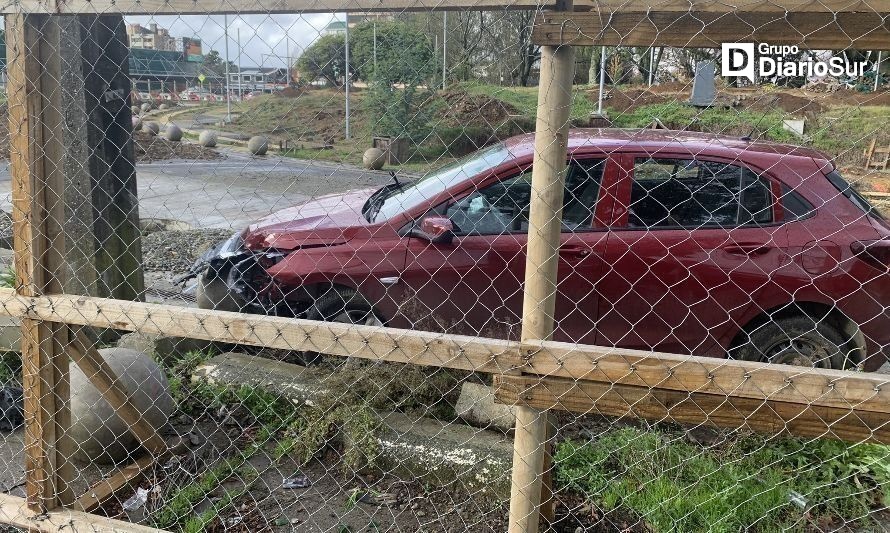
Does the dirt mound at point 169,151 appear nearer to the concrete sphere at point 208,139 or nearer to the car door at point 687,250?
the concrete sphere at point 208,139

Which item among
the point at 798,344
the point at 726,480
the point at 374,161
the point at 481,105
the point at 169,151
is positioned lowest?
the point at 169,151

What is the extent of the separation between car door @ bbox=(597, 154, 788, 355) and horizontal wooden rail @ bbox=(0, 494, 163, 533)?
9.01 feet

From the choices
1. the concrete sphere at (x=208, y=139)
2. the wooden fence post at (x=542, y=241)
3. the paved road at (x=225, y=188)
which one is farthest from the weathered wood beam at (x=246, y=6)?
the concrete sphere at (x=208, y=139)

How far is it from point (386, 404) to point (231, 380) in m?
1.09

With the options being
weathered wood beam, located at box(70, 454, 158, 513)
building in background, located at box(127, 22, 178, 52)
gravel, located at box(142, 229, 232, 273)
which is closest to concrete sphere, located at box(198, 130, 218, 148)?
gravel, located at box(142, 229, 232, 273)

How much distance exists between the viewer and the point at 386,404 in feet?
12.8

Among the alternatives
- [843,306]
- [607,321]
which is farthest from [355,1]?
[843,306]

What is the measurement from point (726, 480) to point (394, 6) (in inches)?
102

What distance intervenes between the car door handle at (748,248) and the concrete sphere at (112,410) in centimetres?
331

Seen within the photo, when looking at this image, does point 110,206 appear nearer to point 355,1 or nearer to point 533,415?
point 355,1

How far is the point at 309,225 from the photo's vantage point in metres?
4.60

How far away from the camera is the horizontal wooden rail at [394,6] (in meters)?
1.89

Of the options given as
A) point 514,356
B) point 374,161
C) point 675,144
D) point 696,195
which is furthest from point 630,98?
point 374,161

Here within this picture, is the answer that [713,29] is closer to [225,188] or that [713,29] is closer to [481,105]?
[481,105]
